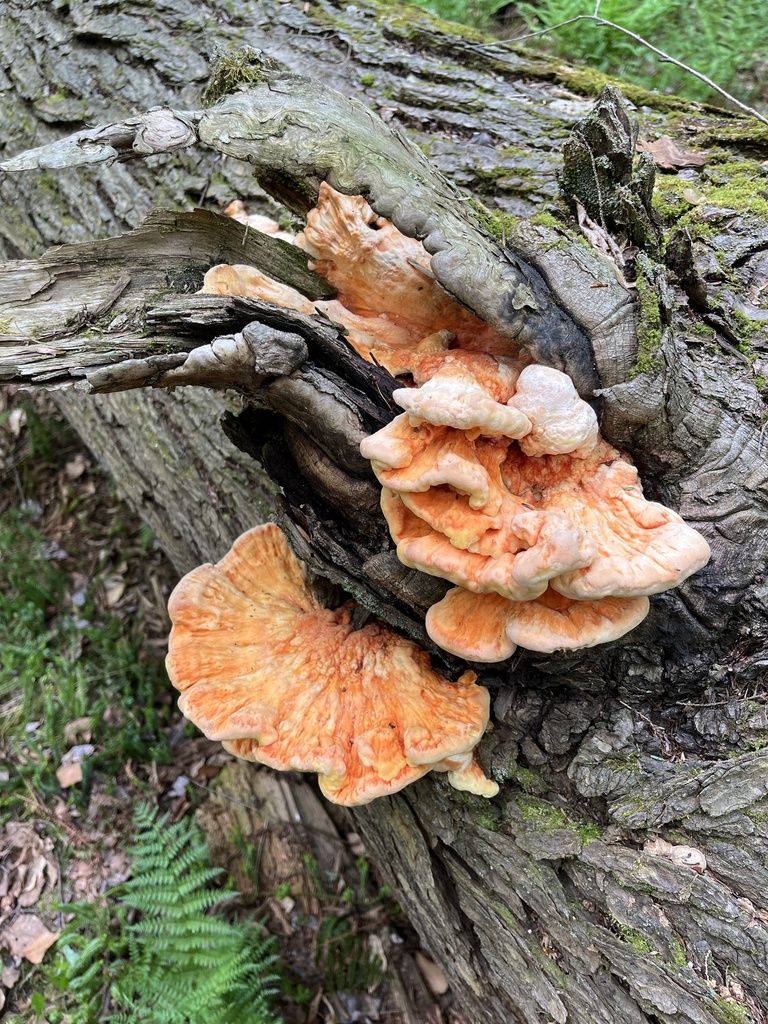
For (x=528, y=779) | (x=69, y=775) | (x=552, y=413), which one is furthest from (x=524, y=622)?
(x=69, y=775)

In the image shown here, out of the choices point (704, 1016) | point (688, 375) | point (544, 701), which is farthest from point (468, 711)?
point (688, 375)

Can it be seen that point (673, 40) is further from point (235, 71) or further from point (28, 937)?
point (28, 937)

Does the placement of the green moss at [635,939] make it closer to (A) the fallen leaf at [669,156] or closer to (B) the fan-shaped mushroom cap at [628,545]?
(B) the fan-shaped mushroom cap at [628,545]

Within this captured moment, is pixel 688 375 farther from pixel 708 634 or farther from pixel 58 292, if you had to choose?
pixel 58 292

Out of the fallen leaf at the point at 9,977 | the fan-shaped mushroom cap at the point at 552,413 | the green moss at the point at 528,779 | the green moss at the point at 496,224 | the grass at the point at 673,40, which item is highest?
the grass at the point at 673,40

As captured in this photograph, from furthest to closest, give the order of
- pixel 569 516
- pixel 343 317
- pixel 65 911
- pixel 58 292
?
pixel 65 911 → pixel 343 317 → pixel 58 292 → pixel 569 516

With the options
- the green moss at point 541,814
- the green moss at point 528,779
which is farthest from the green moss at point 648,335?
the green moss at point 541,814

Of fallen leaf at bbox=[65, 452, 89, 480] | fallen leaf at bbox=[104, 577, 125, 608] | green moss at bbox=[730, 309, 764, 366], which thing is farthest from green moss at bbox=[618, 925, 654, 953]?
fallen leaf at bbox=[65, 452, 89, 480]
